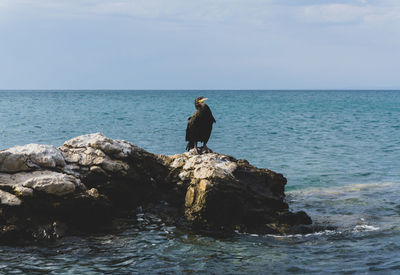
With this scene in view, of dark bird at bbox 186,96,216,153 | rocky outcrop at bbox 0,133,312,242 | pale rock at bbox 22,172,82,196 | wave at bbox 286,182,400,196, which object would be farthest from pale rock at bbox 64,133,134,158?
wave at bbox 286,182,400,196

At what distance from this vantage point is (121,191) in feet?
28.7

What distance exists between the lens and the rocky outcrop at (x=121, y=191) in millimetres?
7297

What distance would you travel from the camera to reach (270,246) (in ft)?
24.0

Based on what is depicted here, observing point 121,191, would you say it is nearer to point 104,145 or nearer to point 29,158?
point 104,145

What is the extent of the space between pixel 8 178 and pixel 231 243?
3.80 metres

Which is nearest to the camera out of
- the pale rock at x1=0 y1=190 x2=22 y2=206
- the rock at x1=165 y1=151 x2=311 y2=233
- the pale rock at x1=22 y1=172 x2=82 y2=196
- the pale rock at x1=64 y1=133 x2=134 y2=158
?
the pale rock at x1=0 y1=190 x2=22 y2=206

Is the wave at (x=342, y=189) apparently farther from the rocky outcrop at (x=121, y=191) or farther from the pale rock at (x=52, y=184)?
the pale rock at (x=52, y=184)

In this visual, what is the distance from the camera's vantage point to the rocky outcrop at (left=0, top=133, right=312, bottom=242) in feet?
23.9

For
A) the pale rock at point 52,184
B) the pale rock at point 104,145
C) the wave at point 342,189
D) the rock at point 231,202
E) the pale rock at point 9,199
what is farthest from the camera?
the wave at point 342,189

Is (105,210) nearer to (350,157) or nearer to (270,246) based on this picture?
(270,246)

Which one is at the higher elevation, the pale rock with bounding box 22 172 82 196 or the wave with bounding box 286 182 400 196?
the pale rock with bounding box 22 172 82 196

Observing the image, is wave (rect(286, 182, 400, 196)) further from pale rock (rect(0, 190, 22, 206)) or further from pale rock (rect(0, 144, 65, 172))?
pale rock (rect(0, 190, 22, 206))

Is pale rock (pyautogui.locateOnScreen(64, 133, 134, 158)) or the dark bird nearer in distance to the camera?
pale rock (pyautogui.locateOnScreen(64, 133, 134, 158))

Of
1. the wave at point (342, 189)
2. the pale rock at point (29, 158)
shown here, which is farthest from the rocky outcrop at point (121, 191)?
the wave at point (342, 189)
